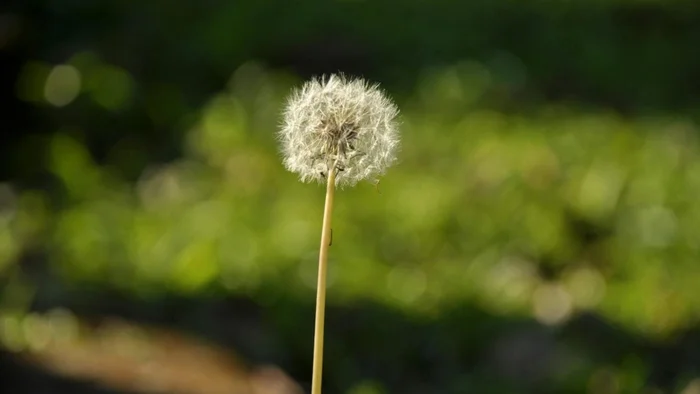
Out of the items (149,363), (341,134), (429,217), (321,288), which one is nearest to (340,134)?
(341,134)

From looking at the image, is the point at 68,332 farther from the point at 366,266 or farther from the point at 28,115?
the point at 28,115

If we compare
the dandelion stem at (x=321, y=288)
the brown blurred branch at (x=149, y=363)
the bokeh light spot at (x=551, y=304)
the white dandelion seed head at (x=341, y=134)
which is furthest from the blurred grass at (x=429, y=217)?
the dandelion stem at (x=321, y=288)

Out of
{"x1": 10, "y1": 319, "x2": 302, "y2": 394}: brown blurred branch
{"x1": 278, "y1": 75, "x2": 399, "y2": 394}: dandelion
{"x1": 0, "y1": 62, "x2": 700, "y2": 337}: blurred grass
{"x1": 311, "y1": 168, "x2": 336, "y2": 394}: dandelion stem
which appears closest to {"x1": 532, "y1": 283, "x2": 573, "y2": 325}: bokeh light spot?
{"x1": 0, "y1": 62, "x2": 700, "y2": 337}: blurred grass

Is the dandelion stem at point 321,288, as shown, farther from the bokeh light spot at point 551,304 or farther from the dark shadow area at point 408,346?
the bokeh light spot at point 551,304

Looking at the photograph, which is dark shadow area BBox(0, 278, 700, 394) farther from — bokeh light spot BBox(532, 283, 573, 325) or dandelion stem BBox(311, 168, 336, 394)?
dandelion stem BBox(311, 168, 336, 394)

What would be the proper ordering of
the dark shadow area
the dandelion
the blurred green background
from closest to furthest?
1. the dandelion
2. the dark shadow area
3. the blurred green background

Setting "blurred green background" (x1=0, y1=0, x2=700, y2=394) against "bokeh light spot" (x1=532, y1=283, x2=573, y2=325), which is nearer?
"blurred green background" (x1=0, y1=0, x2=700, y2=394)

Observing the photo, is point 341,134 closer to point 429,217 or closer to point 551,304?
point 551,304
